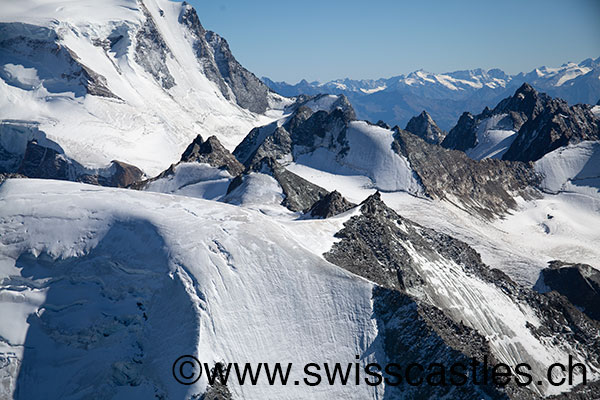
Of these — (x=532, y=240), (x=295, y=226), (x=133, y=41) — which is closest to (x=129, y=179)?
(x=133, y=41)

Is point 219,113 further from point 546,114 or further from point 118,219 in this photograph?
point 118,219

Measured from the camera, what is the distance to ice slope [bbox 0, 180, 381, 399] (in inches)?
1451

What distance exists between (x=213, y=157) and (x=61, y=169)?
43.0 m

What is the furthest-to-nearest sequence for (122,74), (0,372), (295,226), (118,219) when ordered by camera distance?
(122,74) → (295,226) → (118,219) → (0,372)

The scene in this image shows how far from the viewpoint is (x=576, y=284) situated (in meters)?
75.6

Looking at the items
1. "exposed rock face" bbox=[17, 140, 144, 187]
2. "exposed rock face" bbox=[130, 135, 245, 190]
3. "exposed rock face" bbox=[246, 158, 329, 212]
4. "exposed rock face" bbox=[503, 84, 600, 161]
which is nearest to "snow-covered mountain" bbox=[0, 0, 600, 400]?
"exposed rock face" bbox=[246, 158, 329, 212]

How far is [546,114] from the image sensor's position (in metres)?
147

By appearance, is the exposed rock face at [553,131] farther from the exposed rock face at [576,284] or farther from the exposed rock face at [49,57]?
the exposed rock face at [49,57]

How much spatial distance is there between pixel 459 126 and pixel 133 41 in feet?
384

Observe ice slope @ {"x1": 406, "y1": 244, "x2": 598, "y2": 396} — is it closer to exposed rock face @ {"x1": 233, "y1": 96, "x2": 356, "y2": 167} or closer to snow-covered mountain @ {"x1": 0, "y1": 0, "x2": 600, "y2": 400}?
snow-covered mountain @ {"x1": 0, "y1": 0, "x2": 600, "y2": 400}

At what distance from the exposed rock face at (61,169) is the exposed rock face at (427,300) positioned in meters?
79.9

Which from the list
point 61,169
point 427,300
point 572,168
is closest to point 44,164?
point 61,169
